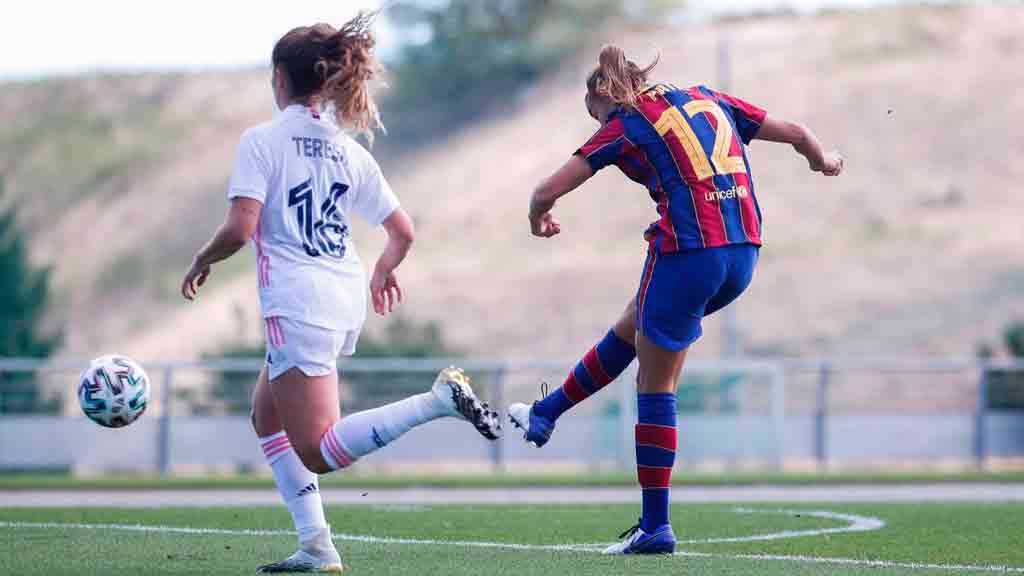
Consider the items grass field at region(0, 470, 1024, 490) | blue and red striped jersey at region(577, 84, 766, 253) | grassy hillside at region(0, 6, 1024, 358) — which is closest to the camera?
blue and red striped jersey at region(577, 84, 766, 253)

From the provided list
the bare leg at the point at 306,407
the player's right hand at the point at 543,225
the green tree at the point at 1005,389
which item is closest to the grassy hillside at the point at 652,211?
the green tree at the point at 1005,389

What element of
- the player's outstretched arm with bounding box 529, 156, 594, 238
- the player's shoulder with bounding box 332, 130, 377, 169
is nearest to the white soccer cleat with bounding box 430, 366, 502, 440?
the player's shoulder with bounding box 332, 130, 377, 169

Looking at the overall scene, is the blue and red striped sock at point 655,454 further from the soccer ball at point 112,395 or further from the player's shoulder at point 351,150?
the soccer ball at point 112,395

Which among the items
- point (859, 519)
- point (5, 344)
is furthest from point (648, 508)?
point (5, 344)

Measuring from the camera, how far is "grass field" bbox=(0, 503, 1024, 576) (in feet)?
21.4

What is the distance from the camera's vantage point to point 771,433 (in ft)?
68.3

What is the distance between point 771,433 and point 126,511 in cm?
1191

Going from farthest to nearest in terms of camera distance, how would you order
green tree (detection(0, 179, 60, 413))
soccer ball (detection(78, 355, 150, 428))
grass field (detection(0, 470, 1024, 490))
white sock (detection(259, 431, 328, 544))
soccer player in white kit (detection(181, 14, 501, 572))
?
1. green tree (detection(0, 179, 60, 413))
2. grass field (detection(0, 470, 1024, 490))
3. soccer ball (detection(78, 355, 150, 428))
4. white sock (detection(259, 431, 328, 544))
5. soccer player in white kit (detection(181, 14, 501, 572))

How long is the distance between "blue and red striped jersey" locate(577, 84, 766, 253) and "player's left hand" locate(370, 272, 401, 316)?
100 centimetres

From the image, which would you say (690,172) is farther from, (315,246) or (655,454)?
(315,246)

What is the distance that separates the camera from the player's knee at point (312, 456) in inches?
235

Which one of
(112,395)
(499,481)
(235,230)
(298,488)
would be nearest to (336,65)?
(235,230)

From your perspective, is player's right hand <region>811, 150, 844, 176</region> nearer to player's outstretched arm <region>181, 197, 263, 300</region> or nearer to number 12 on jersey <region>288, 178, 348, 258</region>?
number 12 on jersey <region>288, 178, 348, 258</region>

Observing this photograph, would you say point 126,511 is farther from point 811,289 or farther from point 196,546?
point 811,289
